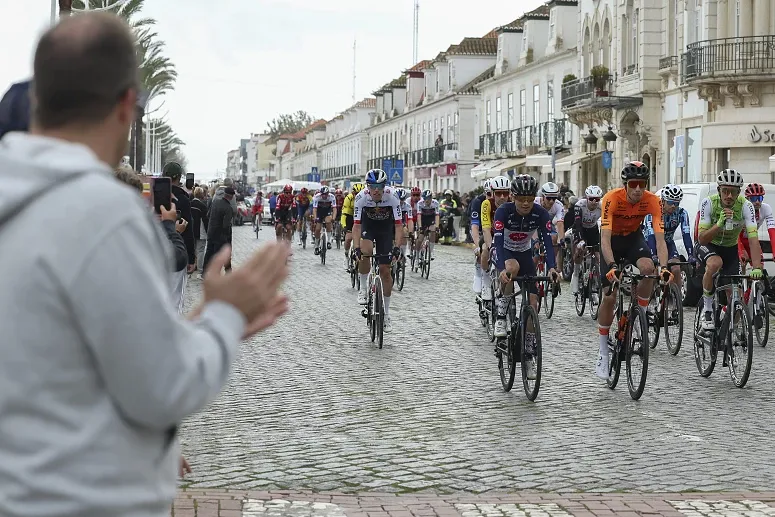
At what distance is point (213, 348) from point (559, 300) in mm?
19688

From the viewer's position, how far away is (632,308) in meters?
10.9

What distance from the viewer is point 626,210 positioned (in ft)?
38.1

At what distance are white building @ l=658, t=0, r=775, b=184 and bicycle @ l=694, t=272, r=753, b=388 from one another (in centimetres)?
1975

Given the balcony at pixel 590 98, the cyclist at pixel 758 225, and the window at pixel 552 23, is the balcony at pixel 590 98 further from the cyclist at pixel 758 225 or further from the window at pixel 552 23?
the cyclist at pixel 758 225

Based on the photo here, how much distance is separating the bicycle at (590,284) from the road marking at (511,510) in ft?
37.3

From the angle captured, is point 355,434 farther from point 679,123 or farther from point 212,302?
point 679,123

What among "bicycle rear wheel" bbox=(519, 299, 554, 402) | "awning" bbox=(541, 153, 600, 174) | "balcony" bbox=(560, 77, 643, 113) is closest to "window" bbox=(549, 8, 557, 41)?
"balcony" bbox=(560, 77, 643, 113)

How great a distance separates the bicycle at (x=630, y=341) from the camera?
35.1 feet

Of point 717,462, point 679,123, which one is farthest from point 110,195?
point 679,123

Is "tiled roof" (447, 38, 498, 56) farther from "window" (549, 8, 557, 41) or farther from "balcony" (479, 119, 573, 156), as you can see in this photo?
"window" (549, 8, 557, 41)

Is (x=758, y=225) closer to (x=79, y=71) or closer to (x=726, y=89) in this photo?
(x=79, y=71)

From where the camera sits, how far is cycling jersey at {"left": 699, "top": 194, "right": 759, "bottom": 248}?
1295cm

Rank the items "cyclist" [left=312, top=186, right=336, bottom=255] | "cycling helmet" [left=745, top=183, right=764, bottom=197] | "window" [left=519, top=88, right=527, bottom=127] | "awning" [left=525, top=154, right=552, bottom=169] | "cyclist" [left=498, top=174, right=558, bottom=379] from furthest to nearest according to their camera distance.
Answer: "window" [left=519, top=88, right=527, bottom=127] < "awning" [left=525, top=154, right=552, bottom=169] < "cyclist" [left=312, top=186, right=336, bottom=255] < "cycling helmet" [left=745, top=183, right=764, bottom=197] < "cyclist" [left=498, top=174, right=558, bottom=379]

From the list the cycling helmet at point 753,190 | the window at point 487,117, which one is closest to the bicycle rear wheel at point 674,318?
the cycling helmet at point 753,190
